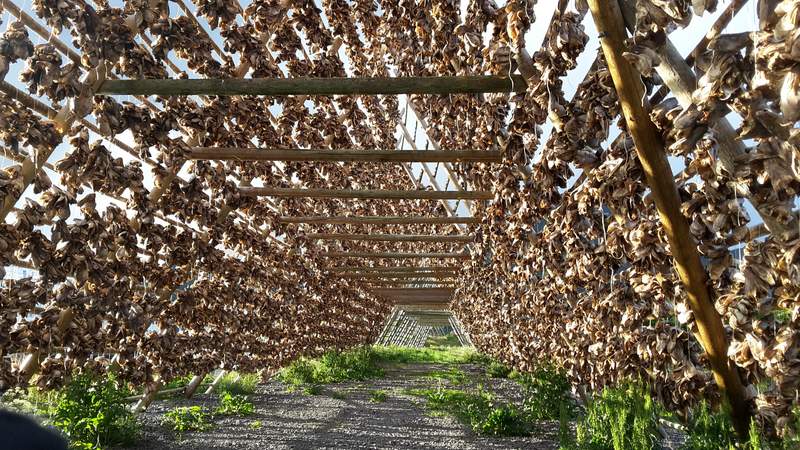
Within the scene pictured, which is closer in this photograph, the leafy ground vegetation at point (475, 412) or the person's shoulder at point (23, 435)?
the person's shoulder at point (23, 435)

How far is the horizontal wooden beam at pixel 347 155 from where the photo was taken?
508cm

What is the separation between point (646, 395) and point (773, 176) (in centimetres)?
237

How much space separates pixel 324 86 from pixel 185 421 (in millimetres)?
6000

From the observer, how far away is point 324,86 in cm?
362

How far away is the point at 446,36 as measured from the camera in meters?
4.81

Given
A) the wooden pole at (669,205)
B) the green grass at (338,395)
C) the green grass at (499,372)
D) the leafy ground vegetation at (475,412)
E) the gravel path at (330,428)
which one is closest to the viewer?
the wooden pole at (669,205)

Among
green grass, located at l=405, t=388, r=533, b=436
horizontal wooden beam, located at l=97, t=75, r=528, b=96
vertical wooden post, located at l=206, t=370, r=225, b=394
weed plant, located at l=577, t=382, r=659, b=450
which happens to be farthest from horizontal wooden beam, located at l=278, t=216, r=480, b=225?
vertical wooden post, located at l=206, t=370, r=225, b=394

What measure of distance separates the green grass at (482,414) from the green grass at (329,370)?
174 inches

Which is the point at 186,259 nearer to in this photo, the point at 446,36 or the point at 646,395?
the point at 446,36

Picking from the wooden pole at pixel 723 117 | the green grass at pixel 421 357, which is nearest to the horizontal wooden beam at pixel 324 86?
the wooden pole at pixel 723 117

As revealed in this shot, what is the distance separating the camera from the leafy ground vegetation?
3.46m

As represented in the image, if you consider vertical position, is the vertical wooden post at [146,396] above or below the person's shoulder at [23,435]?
below

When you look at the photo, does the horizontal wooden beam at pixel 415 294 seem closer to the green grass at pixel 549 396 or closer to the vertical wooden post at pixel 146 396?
the green grass at pixel 549 396

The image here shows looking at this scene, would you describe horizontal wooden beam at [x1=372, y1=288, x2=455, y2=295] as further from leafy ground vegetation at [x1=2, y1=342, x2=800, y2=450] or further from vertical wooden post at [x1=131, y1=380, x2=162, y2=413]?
vertical wooden post at [x1=131, y1=380, x2=162, y2=413]
